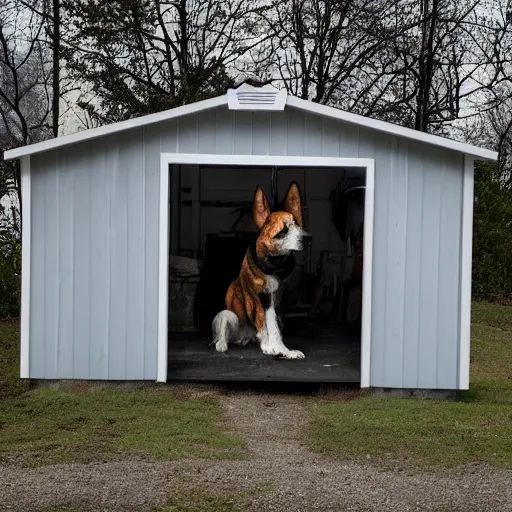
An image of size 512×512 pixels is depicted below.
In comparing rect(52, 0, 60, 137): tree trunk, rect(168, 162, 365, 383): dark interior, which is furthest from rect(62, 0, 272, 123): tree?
rect(168, 162, 365, 383): dark interior

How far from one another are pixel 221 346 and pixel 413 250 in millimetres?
2559

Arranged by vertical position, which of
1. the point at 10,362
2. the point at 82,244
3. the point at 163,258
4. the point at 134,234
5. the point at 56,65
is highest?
the point at 56,65

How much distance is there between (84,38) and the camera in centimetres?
1858

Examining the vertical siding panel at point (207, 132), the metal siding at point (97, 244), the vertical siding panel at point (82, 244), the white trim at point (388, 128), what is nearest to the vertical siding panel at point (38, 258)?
the metal siding at point (97, 244)

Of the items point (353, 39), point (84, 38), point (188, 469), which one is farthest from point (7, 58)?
point (188, 469)

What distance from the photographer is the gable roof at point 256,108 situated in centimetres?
765

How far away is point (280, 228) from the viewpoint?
9.12 m

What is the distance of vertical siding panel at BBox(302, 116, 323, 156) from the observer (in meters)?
7.91

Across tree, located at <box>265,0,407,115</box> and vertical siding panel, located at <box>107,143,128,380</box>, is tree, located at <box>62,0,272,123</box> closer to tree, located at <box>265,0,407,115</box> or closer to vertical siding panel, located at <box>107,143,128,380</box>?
tree, located at <box>265,0,407,115</box>

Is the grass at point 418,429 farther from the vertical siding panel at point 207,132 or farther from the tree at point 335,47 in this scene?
the tree at point 335,47

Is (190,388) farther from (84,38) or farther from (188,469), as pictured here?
(84,38)

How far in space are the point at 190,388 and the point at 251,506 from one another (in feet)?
10.6

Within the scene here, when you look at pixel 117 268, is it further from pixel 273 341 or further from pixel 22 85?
pixel 22 85

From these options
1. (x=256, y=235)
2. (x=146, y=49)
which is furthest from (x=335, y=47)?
(x=256, y=235)
